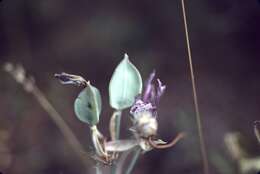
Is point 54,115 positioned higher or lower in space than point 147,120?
higher

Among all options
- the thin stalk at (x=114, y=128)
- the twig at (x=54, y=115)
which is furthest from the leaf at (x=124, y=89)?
the twig at (x=54, y=115)

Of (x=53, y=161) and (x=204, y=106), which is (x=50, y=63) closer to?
(x=53, y=161)

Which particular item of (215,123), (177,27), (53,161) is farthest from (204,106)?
(53,161)

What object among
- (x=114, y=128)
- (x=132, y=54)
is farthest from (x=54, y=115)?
(x=114, y=128)

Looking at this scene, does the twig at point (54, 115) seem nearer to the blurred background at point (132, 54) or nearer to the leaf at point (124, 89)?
the blurred background at point (132, 54)

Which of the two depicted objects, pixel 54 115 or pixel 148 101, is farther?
pixel 54 115

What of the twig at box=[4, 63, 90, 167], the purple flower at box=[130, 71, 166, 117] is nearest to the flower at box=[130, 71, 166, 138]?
the purple flower at box=[130, 71, 166, 117]

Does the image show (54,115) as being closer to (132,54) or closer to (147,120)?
(132,54)
